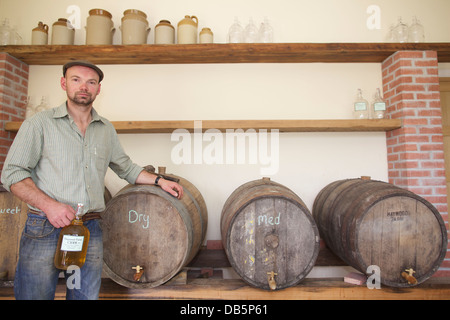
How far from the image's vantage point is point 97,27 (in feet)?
8.97

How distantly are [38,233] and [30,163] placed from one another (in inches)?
16.0

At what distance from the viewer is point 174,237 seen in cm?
190

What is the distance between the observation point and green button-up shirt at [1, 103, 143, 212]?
1.54m

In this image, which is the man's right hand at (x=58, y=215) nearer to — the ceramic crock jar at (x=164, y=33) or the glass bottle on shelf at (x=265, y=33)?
the ceramic crock jar at (x=164, y=33)

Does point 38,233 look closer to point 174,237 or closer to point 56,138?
point 56,138

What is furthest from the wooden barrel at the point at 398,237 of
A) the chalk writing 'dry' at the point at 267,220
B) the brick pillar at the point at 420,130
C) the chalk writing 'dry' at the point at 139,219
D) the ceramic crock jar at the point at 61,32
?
the ceramic crock jar at the point at 61,32

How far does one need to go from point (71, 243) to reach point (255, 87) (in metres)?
2.25

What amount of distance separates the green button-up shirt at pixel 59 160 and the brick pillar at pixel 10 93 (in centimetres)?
137

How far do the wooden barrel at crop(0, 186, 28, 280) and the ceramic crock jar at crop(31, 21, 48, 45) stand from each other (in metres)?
1.69

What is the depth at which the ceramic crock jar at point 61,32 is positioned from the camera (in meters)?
2.76

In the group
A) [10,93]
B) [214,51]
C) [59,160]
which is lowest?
[59,160]

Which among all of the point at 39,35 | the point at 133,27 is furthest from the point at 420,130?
the point at 39,35

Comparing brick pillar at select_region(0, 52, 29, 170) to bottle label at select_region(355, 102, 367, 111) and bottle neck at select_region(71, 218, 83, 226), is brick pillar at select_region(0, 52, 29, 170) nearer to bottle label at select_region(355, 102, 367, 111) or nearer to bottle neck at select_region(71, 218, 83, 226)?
bottle neck at select_region(71, 218, 83, 226)

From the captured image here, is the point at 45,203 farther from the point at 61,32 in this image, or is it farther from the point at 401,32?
the point at 401,32
